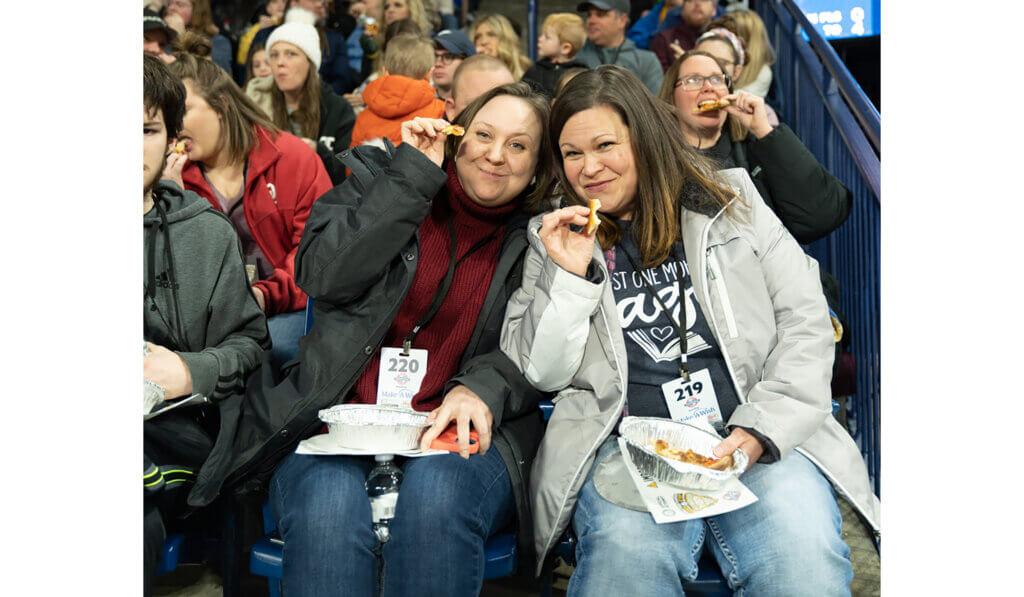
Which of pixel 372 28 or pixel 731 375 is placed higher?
pixel 372 28

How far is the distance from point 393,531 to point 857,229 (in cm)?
204

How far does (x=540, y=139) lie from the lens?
2.78 meters

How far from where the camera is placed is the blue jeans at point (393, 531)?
2225mm

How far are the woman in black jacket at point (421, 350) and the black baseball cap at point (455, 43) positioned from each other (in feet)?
11.1

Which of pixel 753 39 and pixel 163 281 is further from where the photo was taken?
pixel 753 39

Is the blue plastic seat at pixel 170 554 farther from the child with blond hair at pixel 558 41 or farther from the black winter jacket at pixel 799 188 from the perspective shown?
the child with blond hair at pixel 558 41

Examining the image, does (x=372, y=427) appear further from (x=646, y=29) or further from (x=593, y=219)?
(x=646, y=29)

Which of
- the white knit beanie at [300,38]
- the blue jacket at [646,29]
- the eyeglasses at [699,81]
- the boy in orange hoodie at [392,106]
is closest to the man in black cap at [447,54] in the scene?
the white knit beanie at [300,38]

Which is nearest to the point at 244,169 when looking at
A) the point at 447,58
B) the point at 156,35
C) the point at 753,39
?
the point at 156,35

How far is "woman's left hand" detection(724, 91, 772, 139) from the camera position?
3.25 meters

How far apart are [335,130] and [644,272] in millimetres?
3047
